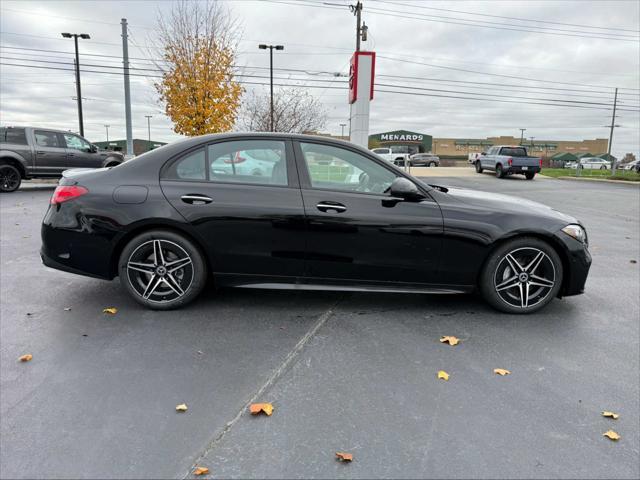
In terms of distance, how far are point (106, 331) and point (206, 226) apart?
3.71 feet

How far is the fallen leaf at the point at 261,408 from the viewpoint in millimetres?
2602

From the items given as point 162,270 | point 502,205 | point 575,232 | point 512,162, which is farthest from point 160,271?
point 512,162

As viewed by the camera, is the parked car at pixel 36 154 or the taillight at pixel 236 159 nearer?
the taillight at pixel 236 159

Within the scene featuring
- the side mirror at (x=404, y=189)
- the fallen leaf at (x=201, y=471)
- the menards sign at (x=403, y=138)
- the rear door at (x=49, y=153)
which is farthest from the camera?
the menards sign at (x=403, y=138)

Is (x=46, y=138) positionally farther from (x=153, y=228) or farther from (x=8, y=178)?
(x=153, y=228)

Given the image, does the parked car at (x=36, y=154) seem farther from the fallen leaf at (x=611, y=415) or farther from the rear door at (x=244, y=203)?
the fallen leaf at (x=611, y=415)

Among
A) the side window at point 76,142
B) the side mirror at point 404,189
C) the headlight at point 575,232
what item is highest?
the side window at point 76,142

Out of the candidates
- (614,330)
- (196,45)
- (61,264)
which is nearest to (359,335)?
(614,330)

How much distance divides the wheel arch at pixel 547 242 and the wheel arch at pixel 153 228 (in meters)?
2.42

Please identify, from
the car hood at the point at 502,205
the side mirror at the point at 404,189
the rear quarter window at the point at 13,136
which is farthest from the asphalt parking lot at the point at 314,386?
the rear quarter window at the point at 13,136

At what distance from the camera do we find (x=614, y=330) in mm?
3975

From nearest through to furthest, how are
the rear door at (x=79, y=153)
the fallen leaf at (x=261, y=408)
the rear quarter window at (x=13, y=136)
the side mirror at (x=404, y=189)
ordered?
the fallen leaf at (x=261, y=408) → the side mirror at (x=404, y=189) → the rear quarter window at (x=13, y=136) → the rear door at (x=79, y=153)

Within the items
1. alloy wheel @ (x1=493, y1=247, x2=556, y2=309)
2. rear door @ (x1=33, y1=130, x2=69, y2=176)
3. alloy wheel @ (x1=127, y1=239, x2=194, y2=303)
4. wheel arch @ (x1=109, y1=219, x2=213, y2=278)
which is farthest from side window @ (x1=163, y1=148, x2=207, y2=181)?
rear door @ (x1=33, y1=130, x2=69, y2=176)

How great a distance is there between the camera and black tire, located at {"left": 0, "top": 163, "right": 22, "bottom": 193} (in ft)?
42.9
